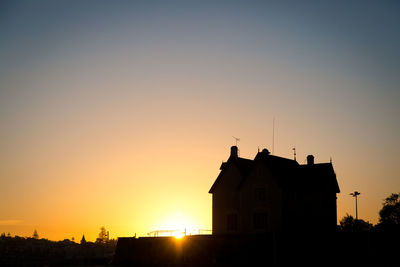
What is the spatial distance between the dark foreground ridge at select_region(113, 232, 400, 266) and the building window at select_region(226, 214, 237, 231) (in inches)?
416

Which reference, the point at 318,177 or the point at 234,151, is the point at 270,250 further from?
the point at 234,151

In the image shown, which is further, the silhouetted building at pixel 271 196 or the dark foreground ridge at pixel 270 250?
the silhouetted building at pixel 271 196

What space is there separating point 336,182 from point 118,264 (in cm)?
3165

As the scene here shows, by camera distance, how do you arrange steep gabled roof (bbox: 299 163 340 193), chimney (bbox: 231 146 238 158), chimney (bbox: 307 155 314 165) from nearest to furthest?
steep gabled roof (bbox: 299 163 340 193) → chimney (bbox: 231 146 238 158) → chimney (bbox: 307 155 314 165)

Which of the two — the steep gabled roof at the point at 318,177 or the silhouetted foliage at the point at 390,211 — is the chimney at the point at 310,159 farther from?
the silhouetted foliage at the point at 390,211

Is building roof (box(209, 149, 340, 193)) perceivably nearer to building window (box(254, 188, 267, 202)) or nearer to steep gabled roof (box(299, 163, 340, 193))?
steep gabled roof (box(299, 163, 340, 193))

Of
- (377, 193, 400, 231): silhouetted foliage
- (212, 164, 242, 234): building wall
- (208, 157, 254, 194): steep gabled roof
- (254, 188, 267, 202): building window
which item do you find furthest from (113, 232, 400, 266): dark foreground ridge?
(377, 193, 400, 231): silhouetted foliage

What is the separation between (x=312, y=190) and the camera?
242ft

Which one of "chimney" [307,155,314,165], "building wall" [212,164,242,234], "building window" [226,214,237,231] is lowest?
"building window" [226,214,237,231]

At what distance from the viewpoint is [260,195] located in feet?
236

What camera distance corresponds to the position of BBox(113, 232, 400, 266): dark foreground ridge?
175 feet

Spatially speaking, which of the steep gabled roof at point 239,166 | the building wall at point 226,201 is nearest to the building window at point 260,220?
the building wall at point 226,201

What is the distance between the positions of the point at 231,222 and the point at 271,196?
716 cm

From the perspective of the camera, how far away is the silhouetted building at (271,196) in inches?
2773
